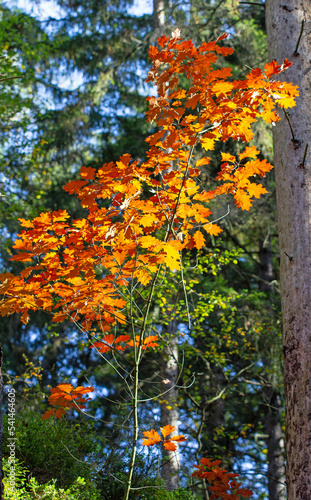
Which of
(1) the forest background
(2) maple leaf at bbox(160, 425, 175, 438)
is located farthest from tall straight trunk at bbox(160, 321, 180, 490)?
(2) maple leaf at bbox(160, 425, 175, 438)

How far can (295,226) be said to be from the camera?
2.92 metres

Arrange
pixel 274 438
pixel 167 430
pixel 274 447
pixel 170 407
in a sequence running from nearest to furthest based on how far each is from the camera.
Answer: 1. pixel 167 430
2. pixel 170 407
3. pixel 274 447
4. pixel 274 438

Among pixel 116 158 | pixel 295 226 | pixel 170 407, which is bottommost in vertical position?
pixel 170 407

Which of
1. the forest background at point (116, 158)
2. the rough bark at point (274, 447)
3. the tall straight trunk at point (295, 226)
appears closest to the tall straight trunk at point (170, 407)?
the forest background at point (116, 158)

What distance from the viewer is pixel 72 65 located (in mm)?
11211

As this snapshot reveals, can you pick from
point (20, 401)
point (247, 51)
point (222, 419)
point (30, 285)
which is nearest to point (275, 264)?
point (222, 419)

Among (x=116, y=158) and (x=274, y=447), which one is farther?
(x=116, y=158)

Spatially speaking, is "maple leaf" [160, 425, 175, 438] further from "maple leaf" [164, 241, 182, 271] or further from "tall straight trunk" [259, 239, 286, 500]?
"tall straight trunk" [259, 239, 286, 500]

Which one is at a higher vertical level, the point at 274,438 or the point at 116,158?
the point at 116,158

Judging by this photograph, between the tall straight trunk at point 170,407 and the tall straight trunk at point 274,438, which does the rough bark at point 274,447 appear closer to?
the tall straight trunk at point 274,438

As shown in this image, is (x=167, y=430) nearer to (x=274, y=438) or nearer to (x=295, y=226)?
(x=295, y=226)

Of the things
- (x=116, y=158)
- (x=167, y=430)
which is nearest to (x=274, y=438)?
(x=167, y=430)

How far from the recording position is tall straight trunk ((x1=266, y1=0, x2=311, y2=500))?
97.8 inches

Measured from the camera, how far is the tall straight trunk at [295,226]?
248cm
